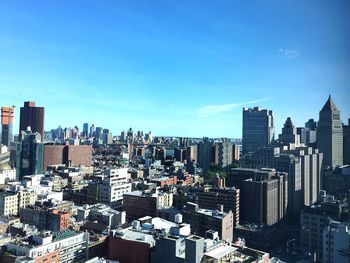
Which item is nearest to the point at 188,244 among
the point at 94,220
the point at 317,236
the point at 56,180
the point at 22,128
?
the point at 94,220

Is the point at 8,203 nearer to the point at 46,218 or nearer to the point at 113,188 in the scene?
the point at 46,218

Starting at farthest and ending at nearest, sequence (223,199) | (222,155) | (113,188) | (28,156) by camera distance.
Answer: (222,155)
(28,156)
(113,188)
(223,199)

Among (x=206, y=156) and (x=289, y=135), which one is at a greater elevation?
(x=289, y=135)

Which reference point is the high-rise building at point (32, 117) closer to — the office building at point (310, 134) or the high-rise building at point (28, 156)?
the high-rise building at point (28, 156)

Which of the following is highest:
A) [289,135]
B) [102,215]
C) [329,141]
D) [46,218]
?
[289,135]

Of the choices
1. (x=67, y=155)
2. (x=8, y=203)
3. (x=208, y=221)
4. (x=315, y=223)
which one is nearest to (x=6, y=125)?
(x=67, y=155)

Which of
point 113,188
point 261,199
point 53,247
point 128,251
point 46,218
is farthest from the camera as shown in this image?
point 113,188

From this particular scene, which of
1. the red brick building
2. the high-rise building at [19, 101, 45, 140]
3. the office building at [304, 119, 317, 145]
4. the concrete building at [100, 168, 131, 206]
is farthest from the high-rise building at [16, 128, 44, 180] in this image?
the office building at [304, 119, 317, 145]

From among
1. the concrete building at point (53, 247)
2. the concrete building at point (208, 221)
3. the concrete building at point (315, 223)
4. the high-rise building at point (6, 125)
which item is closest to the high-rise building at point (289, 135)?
the concrete building at point (315, 223)
